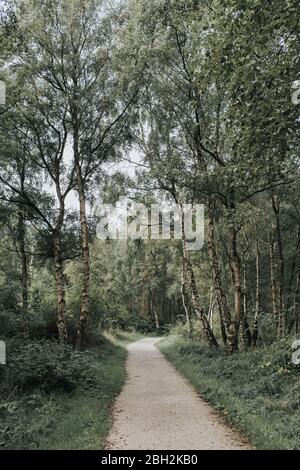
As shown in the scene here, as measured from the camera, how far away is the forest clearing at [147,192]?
7156 millimetres

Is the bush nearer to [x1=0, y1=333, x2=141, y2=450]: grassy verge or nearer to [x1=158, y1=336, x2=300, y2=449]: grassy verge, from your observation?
[x1=0, y1=333, x2=141, y2=450]: grassy verge

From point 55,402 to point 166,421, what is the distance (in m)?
2.64

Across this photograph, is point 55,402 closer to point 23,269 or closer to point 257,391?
point 257,391

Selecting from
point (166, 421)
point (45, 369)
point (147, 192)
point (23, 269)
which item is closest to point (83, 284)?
point (23, 269)

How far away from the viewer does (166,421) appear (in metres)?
7.89

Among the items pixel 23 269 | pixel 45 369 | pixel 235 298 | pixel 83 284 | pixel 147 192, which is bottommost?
pixel 45 369

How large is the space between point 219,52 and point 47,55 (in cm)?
1015

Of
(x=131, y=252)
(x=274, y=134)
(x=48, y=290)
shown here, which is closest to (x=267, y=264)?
(x=131, y=252)

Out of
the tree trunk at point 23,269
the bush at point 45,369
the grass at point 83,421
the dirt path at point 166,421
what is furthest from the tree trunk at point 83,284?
the grass at point 83,421

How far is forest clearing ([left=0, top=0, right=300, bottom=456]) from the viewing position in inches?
282

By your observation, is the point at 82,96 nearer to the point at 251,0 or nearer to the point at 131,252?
the point at 251,0

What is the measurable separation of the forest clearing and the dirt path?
0.05m

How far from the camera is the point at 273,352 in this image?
Answer: 453 inches

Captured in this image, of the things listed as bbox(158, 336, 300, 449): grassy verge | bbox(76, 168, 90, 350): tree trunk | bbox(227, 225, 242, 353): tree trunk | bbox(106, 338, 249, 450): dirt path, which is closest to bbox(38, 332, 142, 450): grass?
bbox(106, 338, 249, 450): dirt path
